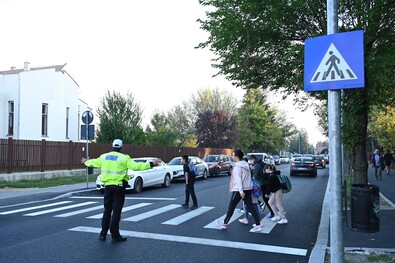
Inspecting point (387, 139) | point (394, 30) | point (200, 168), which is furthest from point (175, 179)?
point (387, 139)

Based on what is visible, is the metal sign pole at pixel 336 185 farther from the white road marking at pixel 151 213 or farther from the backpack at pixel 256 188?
the white road marking at pixel 151 213

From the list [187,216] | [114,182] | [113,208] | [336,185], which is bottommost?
[187,216]

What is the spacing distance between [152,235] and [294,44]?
677 centimetres

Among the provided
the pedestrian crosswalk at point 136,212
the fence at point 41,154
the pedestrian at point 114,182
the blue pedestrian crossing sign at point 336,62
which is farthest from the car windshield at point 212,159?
the blue pedestrian crossing sign at point 336,62

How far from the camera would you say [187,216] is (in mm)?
10117

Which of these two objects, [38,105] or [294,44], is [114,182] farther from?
[38,105]

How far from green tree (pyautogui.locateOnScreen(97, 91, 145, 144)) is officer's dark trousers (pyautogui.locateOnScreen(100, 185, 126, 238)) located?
2197 cm

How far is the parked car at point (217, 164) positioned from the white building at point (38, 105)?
12.2 meters

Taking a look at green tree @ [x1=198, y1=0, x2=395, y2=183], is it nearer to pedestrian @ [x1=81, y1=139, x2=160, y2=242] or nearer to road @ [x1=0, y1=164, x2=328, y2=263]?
road @ [x1=0, y1=164, x2=328, y2=263]

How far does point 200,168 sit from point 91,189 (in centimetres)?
898

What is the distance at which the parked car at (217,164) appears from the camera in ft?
86.8

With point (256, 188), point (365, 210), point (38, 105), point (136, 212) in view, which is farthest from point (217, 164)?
point (365, 210)

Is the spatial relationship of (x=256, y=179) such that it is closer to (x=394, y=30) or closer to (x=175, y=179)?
(x=394, y=30)

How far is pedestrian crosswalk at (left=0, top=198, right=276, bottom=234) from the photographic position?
9445mm
